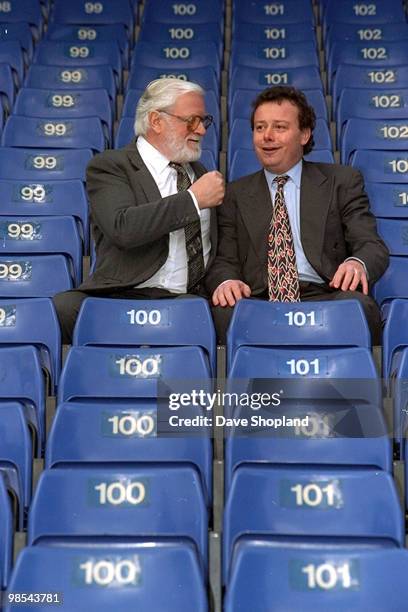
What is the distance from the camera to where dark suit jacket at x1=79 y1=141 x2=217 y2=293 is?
302 cm

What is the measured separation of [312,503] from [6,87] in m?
2.75

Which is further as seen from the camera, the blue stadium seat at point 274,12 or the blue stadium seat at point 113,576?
the blue stadium seat at point 274,12

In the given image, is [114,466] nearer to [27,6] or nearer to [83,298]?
[83,298]

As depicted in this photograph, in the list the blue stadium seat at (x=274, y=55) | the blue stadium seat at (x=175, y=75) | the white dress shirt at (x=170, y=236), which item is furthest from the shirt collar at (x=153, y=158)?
the blue stadium seat at (x=274, y=55)

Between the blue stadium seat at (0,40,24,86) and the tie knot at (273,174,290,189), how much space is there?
172cm

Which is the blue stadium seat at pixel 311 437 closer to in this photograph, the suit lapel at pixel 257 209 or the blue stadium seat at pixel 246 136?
the suit lapel at pixel 257 209

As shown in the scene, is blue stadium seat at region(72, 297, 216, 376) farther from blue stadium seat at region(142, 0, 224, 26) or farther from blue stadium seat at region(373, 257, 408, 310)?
blue stadium seat at region(142, 0, 224, 26)

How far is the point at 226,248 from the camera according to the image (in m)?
3.32

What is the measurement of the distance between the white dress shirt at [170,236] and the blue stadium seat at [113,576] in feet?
4.30

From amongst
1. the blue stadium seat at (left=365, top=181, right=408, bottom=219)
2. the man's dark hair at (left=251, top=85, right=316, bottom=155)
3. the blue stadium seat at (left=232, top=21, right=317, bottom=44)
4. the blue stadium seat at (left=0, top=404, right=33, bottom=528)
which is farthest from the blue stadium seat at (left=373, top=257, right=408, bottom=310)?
the blue stadium seat at (left=232, top=21, right=317, bottom=44)

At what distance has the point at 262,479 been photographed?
7.23 ft

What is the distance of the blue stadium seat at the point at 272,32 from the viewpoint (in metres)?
4.99

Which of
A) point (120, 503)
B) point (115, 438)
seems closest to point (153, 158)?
point (115, 438)

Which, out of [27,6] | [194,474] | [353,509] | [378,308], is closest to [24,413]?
[194,474]
